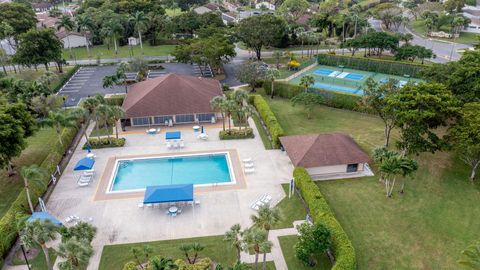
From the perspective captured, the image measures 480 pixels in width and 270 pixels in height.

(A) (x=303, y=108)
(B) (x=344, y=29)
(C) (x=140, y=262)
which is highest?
(B) (x=344, y=29)

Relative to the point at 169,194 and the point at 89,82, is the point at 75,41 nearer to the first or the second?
the point at 89,82

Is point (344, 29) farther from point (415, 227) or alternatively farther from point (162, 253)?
point (162, 253)

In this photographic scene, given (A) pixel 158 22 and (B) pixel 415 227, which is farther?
(A) pixel 158 22

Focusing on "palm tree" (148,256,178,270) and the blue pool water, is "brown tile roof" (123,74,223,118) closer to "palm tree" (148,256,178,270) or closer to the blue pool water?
the blue pool water

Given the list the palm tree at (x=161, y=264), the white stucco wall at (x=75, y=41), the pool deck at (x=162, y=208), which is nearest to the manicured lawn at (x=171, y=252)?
the pool deck at (x=162, y=208)

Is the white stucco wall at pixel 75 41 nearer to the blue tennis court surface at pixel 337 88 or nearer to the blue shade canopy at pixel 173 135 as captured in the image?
the blue shade canopy at pixel 173 135

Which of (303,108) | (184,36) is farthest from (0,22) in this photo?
(303,108)

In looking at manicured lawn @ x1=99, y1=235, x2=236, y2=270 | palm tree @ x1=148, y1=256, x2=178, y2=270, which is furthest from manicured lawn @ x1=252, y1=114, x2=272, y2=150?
palm tree @ x1=148, y1=256, x2=178, y2=270
